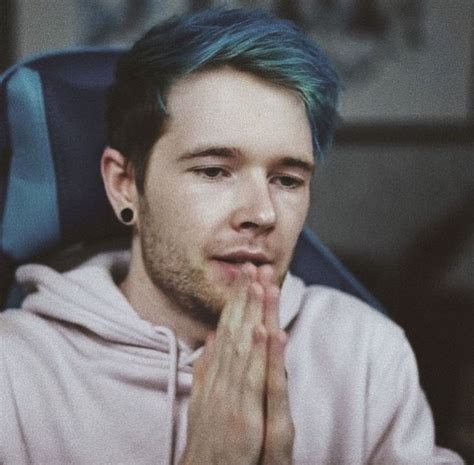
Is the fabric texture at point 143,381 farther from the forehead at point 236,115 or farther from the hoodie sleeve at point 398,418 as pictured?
the forehead at point 236,115

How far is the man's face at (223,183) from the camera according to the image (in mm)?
626

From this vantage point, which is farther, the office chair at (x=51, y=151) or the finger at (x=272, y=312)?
the office chair at (x=51, y=151)

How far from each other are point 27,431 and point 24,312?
11 cm

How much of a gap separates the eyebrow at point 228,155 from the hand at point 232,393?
4.5 inches

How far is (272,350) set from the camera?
22.1 inches

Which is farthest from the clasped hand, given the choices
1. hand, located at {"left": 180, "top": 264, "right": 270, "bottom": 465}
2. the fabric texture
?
the fabric texture

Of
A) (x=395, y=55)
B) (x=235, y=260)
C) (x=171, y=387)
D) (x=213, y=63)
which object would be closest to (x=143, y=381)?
(x=171, y=387)

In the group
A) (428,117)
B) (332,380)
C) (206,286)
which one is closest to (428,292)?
(428,117)

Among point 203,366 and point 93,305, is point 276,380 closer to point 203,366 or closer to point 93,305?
point 203,366

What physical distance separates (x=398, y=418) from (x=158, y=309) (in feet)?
0.77

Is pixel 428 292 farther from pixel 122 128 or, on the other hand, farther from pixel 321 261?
pixel 122 128

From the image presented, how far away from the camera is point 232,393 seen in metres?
0.56

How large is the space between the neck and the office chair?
0.07 m

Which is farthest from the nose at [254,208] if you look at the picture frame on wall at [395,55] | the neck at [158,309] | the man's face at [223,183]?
the picture frame on wall at [395,55]
